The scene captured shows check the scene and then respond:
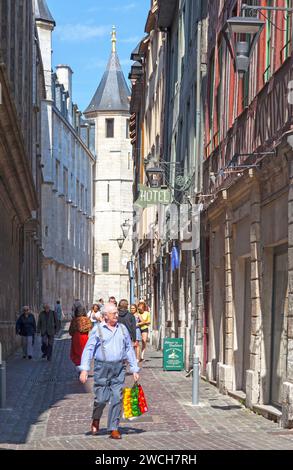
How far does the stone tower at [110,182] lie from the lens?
9344 cm

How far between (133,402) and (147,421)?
5.08ft

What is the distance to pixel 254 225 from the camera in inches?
599

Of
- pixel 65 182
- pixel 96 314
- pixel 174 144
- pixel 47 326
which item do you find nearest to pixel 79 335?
pixel 96 314

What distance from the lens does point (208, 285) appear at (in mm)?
21297

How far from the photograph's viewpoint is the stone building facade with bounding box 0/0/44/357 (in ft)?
80.1

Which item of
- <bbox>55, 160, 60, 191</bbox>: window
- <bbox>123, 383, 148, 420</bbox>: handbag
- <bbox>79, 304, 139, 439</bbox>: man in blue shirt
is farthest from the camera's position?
→ <bbox>55, 160, 60, 191</bbox>: window

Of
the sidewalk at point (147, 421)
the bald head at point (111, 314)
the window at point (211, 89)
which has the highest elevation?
the window at point (211, 89)

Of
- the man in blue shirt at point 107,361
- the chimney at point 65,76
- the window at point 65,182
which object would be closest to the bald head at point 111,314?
the man in blue shirt at point 107,361

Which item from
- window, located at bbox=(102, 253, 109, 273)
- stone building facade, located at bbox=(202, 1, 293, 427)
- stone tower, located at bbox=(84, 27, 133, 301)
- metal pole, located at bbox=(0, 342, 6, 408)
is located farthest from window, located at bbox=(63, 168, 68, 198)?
metal pole, located at bbox=(0, 342, 6, 408)

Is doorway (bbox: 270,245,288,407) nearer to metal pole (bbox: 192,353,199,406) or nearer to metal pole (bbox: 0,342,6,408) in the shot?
metal pole (bbox: 192,353,199,406)

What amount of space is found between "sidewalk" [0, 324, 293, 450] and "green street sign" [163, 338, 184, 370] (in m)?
1.22

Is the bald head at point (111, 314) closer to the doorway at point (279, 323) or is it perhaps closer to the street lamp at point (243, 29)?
the doorway at point (279, 323)

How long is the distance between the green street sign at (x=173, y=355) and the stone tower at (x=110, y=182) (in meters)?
69.4

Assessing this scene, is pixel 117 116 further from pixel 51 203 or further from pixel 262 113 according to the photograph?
pixel 262 113
